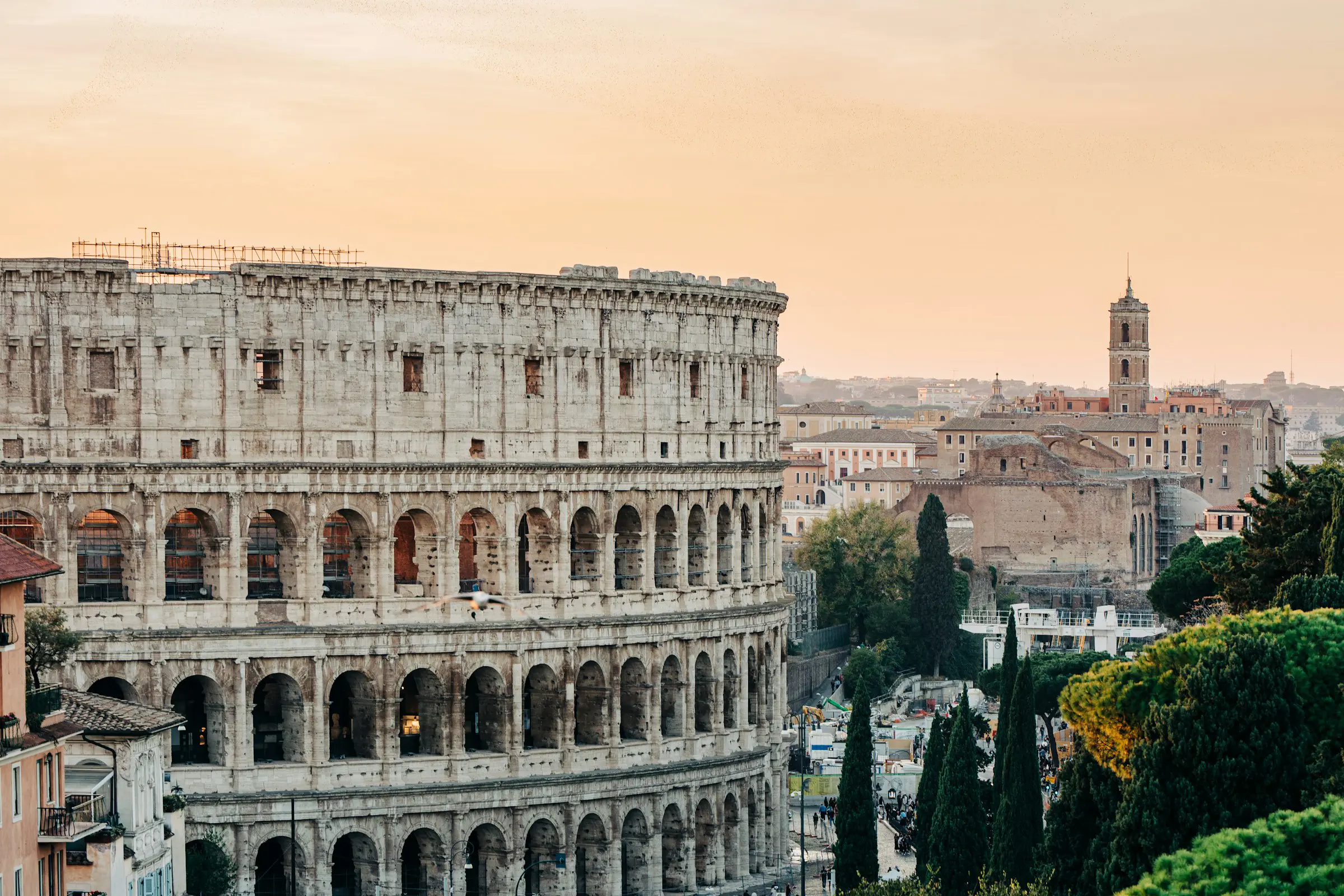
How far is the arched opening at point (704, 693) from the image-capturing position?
75125 mm

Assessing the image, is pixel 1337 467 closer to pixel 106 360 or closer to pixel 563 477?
pixel 563 477

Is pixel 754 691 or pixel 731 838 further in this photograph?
pixel 754 691

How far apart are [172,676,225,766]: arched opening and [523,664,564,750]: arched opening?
323 inches

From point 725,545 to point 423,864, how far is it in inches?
525

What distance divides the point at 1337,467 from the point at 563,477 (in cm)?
2148

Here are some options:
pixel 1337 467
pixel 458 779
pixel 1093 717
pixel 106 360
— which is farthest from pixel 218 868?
pixel 1337 467

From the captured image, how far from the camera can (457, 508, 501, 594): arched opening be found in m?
70.6

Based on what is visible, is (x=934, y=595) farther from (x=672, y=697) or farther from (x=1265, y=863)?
(x=1265, y=863)

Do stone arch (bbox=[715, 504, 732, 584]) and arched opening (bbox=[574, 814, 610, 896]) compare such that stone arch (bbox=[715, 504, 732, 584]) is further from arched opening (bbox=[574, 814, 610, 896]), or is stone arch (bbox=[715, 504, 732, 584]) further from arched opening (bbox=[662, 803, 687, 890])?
arched opening (bbox=[574, 814, 610, 896])

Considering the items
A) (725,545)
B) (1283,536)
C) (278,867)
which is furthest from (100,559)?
(1283,536)

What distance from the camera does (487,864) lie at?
230ft

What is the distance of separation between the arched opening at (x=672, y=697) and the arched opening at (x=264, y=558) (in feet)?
35.5

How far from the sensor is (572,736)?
71312 millimetres

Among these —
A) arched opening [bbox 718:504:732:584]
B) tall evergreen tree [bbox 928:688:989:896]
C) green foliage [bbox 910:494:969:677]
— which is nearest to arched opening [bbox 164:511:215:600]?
arched opening [bbox 718:504:732:584]
